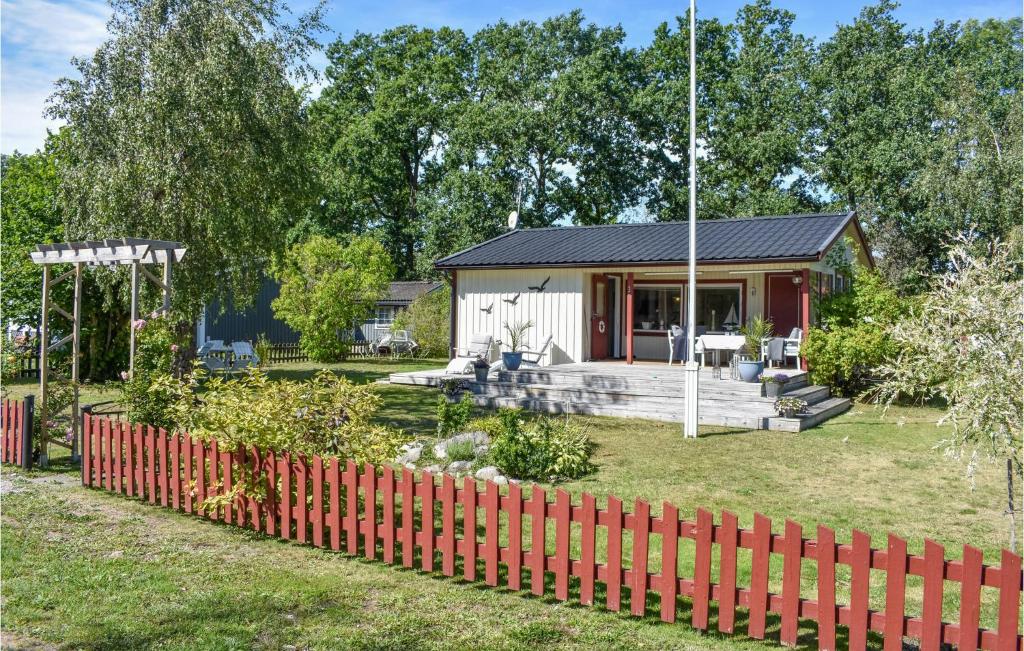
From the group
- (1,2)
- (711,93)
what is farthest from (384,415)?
(711,93)

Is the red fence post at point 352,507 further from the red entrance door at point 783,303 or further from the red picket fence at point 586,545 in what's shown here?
the red entrance door at point 783,303

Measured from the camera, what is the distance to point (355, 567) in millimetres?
5660

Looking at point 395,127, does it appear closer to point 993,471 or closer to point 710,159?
point 710,159

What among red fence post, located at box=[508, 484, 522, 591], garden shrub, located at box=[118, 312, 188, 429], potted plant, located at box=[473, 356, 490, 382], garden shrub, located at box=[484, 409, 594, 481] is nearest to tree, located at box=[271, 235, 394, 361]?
potted plant, located at box=[473, 356, 490, 382]

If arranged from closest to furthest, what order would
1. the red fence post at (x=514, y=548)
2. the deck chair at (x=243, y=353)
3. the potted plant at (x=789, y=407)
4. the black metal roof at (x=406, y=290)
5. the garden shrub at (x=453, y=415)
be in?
1. the red fence post at (x=514, y=548)
2. the garden shrub at (x=453, y=415)
3. the potted plant at (x=789, y=407)
4. the deck chair at (x=243, y=353)
5. the black metal roof at (x=406, y=290)

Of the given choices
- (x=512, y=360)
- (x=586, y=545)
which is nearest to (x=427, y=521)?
(x=586, y=545)

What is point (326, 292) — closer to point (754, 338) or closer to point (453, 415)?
point (754, 338)

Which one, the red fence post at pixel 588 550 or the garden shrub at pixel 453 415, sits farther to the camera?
the garden shrub at pixel 453 415

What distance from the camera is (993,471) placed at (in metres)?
9.73

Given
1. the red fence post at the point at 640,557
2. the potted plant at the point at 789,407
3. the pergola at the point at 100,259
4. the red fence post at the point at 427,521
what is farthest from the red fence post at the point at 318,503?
the potted plant at the point at 789,407

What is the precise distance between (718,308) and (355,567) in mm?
15746

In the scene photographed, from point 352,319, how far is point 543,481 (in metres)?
20.7

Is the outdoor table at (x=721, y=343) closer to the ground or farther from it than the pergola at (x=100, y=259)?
closer to the ground

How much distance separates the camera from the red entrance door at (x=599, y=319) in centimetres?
1958
